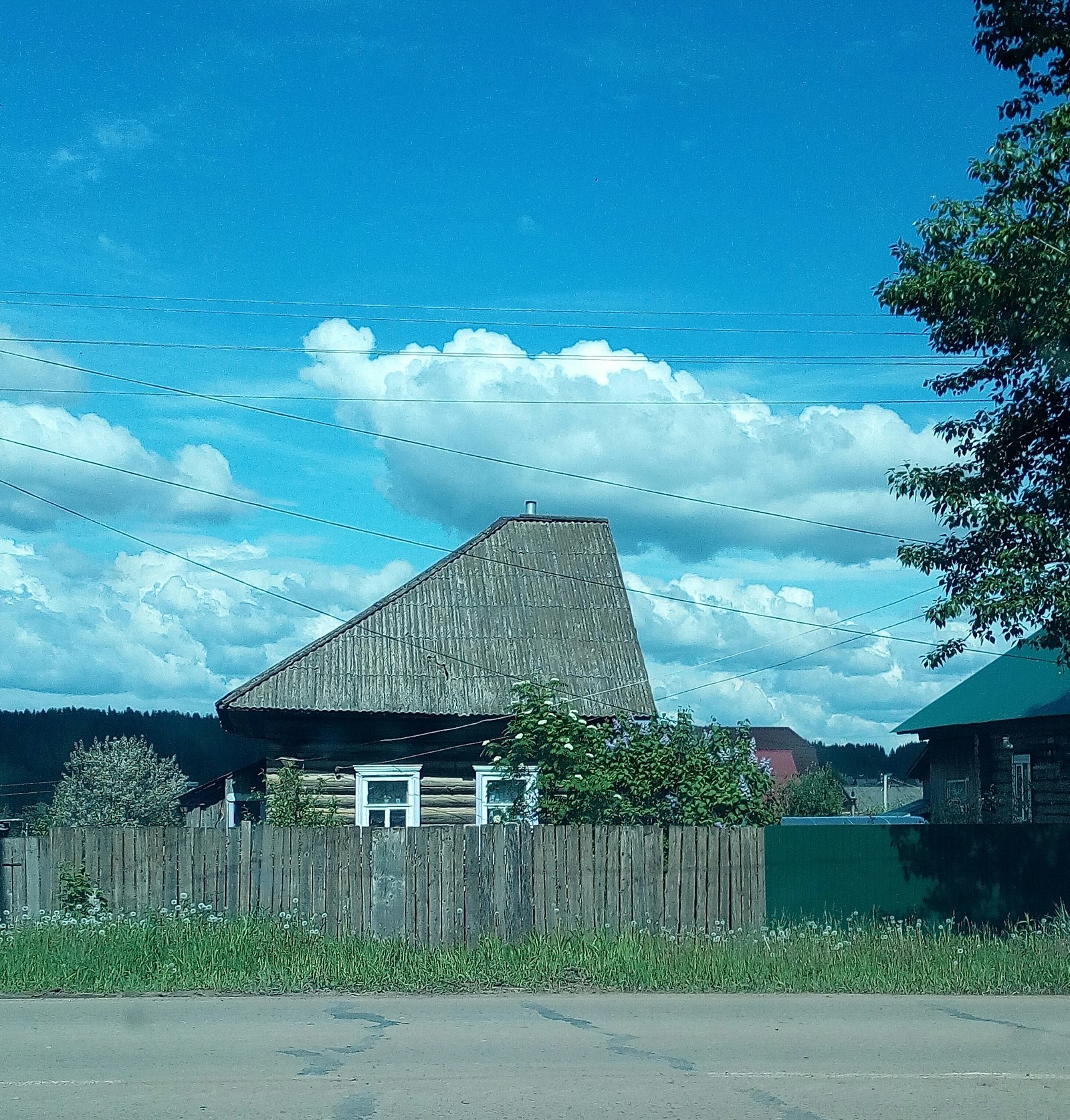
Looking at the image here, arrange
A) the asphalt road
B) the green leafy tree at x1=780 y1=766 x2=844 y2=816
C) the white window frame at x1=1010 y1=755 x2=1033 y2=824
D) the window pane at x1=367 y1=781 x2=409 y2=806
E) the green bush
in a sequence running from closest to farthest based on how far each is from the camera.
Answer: the asphalt road
the green bush
the window pane at x1=367 y1=781 x2=409 y2=806
the white window frame at x1=1010 y1=755 x2=1033 y2=824
the green leafy tree at x1=780 y1=766 x2=844 y2=816

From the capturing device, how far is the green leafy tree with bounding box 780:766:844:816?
52719 millimetres

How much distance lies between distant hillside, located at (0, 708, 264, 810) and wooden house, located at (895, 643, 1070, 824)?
4153 centimetres

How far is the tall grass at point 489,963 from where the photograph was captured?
12383 millimetres

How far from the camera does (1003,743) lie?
27.3 m

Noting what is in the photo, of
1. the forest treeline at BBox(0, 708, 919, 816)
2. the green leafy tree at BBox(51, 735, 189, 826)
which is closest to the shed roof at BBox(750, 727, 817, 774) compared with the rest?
the forest treeline at BBox(0, 708, 919, 816)

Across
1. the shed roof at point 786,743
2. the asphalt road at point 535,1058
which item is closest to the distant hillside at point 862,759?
the shed roof at point 786,743

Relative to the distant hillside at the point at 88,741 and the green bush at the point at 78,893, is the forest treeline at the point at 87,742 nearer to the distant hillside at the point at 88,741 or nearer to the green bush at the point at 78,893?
the distant hillside at the point at 88,741

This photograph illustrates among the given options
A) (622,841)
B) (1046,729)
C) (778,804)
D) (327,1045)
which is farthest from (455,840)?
(1046,729)

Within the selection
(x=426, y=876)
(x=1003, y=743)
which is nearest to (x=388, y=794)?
(x=426, y=876)

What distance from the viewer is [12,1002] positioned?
37.8 feet

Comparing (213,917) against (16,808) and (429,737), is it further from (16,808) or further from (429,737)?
(16,808)

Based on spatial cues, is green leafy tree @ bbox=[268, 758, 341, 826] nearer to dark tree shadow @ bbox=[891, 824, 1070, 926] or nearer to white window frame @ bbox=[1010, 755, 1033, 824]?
dark tree shadow @ bbox=[891, 824, 1070, 926]

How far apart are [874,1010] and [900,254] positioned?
7631 mm

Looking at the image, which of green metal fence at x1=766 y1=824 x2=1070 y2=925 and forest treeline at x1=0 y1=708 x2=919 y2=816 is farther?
forest treeline at x1=0 y1=708 x2=919 y2=816
